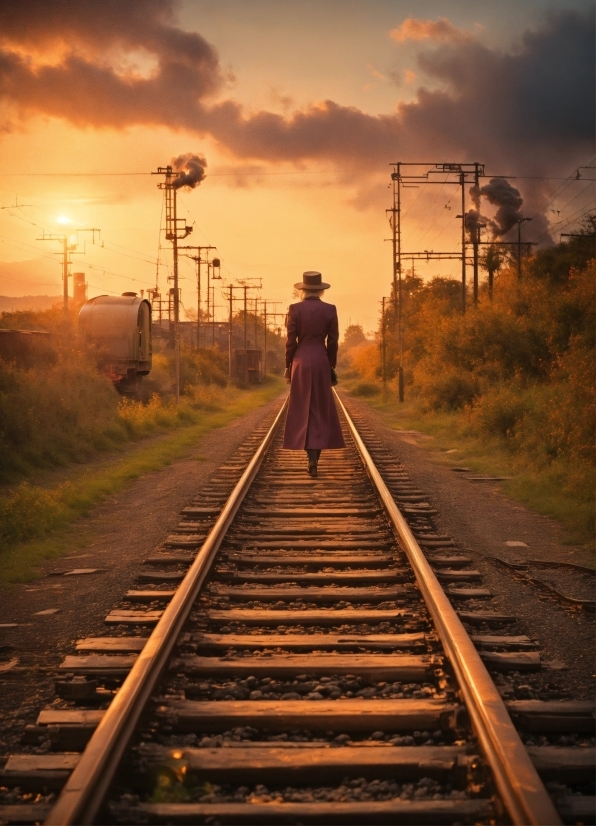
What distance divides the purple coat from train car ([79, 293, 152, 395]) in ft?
65.2

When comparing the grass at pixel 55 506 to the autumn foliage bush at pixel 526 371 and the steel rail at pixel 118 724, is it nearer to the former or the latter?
the steel rail at pixel 118 724

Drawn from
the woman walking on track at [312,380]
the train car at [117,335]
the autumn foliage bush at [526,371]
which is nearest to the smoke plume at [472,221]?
the autumn foliage bush at [526,371]

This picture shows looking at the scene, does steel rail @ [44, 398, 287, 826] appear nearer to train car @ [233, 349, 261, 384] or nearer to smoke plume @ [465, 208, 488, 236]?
smoke plume @ [465, 208, 488, 236]

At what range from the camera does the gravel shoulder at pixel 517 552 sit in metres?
4.55

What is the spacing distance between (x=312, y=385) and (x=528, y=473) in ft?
13.2

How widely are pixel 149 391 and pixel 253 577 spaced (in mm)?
26758

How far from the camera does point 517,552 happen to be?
7.30 metres

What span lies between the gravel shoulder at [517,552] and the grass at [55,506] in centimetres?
362

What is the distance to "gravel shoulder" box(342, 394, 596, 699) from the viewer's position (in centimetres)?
455

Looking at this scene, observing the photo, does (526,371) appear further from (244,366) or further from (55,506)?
(244,366)

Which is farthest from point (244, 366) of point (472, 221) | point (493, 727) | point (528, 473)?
point (493, 727)

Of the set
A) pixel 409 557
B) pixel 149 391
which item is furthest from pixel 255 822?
pixel 149 391

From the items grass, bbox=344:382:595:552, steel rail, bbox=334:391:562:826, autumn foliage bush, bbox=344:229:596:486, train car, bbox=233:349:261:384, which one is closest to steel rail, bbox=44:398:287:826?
steel rail, bbox=334:391:562:826

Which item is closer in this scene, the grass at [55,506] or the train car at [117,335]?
the grass at [55,506]
